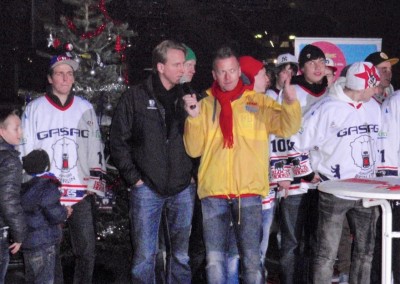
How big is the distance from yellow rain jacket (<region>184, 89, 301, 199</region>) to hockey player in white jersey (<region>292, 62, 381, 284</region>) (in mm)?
527

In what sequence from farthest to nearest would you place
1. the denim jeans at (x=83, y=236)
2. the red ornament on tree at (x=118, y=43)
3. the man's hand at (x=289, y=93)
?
1. the red ornament on tree at (x=118, y=43)
2. the denim jeans at (x=83, y=236)
3. the man's hand at (x=289, y=93)

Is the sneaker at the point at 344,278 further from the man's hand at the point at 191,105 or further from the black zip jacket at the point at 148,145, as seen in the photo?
the man's hand at the point at 191,105

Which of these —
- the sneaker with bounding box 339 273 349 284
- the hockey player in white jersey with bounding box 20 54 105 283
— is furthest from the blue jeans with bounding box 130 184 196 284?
the sneaker with bounding box 339 273 349 284

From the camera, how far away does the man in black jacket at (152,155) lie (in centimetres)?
530

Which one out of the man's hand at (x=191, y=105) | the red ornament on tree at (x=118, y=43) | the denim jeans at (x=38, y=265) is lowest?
the denim jeans at (x=38, y=265)

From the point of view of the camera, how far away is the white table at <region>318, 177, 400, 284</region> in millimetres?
4508

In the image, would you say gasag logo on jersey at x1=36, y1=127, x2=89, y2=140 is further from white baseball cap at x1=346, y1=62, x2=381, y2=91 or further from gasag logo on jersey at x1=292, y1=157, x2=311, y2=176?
white baseball cap at x1=346, y1=62, x2=381, y2=91

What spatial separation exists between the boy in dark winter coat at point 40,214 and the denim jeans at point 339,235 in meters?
1.98

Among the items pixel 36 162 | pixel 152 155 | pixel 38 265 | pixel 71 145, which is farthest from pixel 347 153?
pixel 38 265

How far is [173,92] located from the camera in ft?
18.0

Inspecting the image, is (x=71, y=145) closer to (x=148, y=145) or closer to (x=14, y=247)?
(x=148, y=145)

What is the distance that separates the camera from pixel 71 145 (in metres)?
5.62

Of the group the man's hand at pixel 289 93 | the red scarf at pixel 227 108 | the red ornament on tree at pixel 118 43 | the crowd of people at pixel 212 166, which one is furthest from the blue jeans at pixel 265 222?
the red ornament on tree at pixel 118 43

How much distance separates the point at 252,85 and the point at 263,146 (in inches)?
21.6
